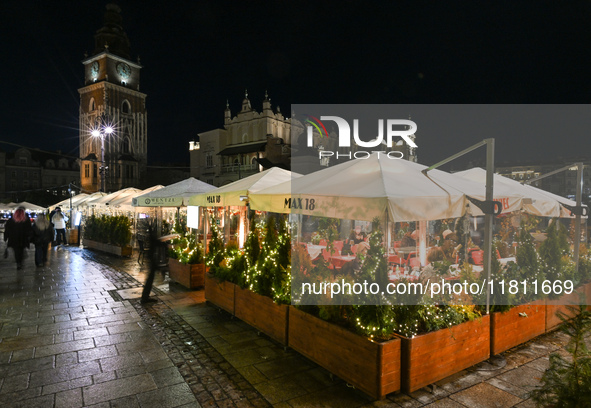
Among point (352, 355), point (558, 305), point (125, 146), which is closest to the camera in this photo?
point (352, 355)

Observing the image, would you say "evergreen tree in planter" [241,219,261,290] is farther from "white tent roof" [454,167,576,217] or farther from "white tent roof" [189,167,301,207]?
"white tent roof" [454,167,576,217]

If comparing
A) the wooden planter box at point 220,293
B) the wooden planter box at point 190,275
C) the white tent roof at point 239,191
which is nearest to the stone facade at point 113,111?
the wooden planter box at point 190,275

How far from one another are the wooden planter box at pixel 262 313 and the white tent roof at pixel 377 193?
1567 millimetres

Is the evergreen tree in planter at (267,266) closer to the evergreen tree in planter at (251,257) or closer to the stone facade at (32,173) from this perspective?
the evergreen tree in planter at (251,257)

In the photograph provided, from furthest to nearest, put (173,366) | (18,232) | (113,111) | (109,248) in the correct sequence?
(113,111)
(109,248)
(18,232)
(173,366)

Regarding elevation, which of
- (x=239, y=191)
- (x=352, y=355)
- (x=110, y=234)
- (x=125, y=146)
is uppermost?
(x=125, y=146)

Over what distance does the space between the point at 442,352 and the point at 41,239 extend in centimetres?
1359

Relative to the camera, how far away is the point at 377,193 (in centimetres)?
424

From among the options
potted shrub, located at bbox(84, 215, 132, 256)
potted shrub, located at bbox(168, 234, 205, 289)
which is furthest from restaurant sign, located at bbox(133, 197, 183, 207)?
potted shrub, located at bbox(84, 215, 132, 256)

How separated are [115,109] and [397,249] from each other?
5998cm

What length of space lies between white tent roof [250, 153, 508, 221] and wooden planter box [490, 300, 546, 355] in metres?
1.68

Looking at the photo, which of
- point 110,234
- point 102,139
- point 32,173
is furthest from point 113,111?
point 110,234

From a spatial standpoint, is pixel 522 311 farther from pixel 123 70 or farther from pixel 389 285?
pixel 123 70

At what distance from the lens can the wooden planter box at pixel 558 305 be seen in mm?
5844
